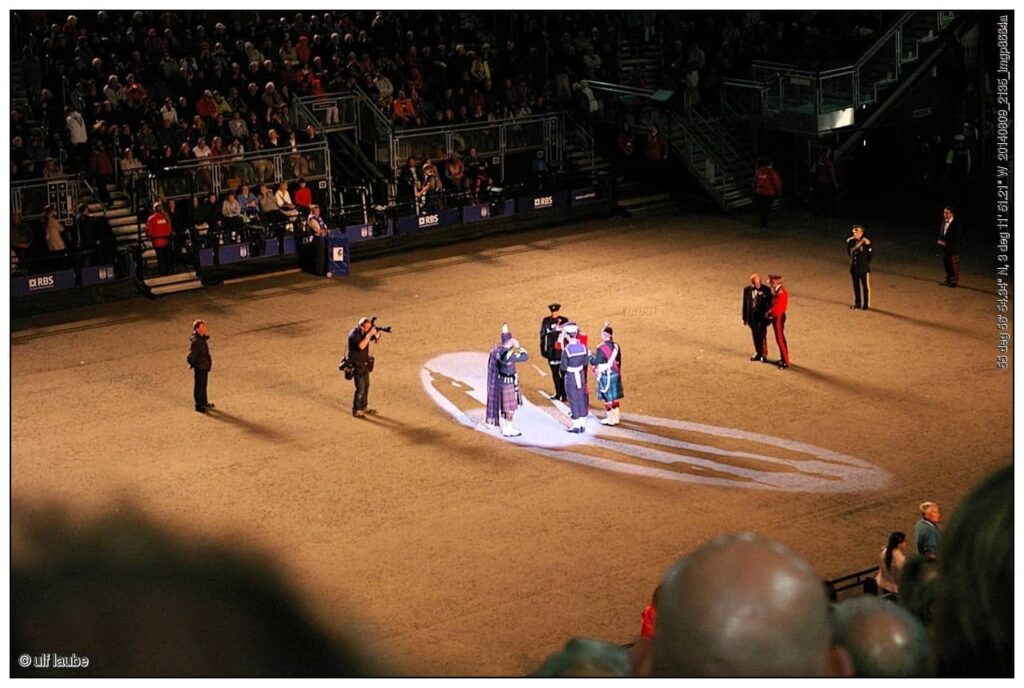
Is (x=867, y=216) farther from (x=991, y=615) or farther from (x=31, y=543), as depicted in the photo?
(x=991, y=615)

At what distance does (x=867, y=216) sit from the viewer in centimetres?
3497

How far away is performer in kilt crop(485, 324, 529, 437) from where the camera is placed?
20.3 meters

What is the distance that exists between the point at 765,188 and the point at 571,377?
14289 millimetres

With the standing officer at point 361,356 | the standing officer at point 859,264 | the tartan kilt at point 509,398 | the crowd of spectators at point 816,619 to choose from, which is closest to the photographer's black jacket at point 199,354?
the standing officer at point 361,356

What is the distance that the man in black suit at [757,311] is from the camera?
924 inches

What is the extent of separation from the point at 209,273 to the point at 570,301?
7215 millimetres

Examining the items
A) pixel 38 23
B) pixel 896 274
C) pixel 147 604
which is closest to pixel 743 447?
pixel 147 604

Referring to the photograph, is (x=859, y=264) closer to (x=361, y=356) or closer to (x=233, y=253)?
(x=361, y=356)

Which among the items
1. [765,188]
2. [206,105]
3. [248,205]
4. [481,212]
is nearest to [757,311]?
[765,188]

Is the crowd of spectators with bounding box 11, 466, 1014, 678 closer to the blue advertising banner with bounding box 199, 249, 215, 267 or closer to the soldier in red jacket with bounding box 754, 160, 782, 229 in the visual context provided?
the blue advertising banner with bounding box 199, 249, 215, 267

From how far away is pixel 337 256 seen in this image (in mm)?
30406

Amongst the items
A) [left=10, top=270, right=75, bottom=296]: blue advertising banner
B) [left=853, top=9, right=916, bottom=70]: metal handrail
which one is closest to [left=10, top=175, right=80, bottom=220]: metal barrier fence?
[left=10, top=270, right=75, bottom=296]: blue advertising banner

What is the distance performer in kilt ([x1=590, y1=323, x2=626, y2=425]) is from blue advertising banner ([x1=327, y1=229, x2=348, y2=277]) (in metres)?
10.6

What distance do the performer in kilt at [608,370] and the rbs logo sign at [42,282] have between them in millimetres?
12020
